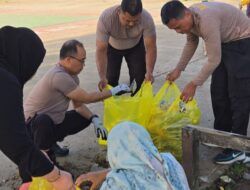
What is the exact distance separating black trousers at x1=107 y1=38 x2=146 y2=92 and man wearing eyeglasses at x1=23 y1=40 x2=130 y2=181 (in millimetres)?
1137

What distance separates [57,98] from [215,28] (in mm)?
1397

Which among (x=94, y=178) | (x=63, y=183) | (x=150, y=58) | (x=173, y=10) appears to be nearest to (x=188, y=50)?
(x=150, y=58)

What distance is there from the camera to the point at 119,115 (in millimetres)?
4055

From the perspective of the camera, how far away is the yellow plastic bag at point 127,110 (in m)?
3.98

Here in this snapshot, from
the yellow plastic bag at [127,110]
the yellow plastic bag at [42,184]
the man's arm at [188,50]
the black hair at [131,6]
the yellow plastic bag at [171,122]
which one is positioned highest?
the black hair at [131,6]

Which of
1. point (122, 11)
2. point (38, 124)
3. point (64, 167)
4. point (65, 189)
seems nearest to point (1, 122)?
point (65, 189)

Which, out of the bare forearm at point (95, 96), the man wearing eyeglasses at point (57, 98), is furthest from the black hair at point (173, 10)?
the bare forearm at point (95, 96)

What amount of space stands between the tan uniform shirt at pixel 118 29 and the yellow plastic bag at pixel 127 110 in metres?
0.78

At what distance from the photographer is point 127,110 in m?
4.02

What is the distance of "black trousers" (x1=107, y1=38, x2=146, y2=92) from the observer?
16.8 ft

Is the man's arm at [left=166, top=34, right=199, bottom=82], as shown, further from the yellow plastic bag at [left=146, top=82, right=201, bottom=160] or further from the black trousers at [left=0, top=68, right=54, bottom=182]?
the black trousers at [left=0, top=68, right=54, bottom=182]

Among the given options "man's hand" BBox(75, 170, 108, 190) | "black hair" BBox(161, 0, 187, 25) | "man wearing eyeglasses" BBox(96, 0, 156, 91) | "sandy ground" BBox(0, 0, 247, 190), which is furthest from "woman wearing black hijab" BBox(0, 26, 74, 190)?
"man wearing eyeglasses" BBox(96, 0, 156, 91)

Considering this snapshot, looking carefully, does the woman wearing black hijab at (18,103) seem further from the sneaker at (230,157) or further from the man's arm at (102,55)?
the man's arm at (102,55)

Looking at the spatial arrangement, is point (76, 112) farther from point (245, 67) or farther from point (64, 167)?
point (245, 67)
